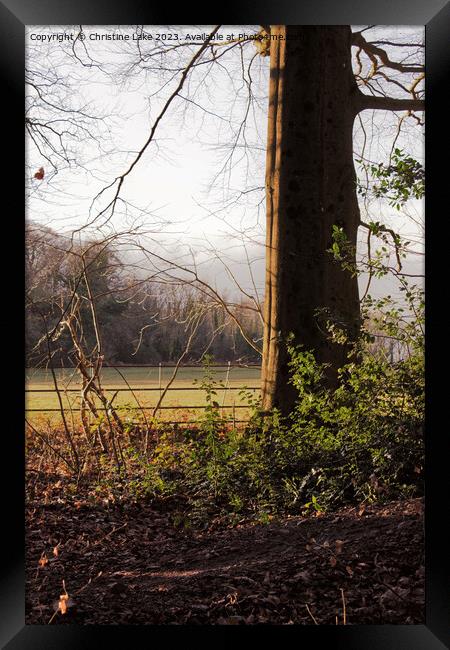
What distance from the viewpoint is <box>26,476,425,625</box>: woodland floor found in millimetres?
3404

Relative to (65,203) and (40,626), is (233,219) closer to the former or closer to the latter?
(65,203)

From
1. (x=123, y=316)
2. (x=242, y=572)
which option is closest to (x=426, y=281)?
(x=242, y=572)

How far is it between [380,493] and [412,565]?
0.59 m

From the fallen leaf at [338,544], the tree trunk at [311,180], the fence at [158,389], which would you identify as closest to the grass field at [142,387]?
the fence at [158,389]

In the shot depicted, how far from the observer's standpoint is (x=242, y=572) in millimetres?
3562

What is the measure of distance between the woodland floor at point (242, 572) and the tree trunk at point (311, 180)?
1201mm

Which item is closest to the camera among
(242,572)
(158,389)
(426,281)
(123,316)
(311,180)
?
(426,281)

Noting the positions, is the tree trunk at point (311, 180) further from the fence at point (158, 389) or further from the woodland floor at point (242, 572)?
the woodland floor at point (242, 572)

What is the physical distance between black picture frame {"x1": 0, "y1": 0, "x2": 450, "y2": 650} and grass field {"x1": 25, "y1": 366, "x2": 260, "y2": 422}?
1.65m

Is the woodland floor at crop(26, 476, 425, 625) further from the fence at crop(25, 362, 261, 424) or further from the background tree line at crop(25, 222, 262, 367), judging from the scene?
the background tree line at crop(25, 222, 262, 367)

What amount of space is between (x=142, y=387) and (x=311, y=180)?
1.94 metres

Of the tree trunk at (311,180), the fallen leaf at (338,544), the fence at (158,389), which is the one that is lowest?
the fallen leaf at (338,544)

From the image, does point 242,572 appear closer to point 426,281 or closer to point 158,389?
point 158,389

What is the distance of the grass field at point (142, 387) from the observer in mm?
4695
